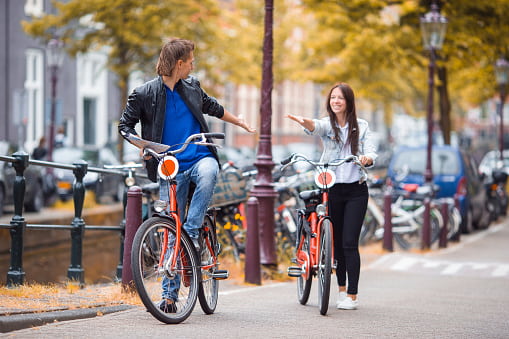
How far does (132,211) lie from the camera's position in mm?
7656

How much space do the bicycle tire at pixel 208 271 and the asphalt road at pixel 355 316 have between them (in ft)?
0.27

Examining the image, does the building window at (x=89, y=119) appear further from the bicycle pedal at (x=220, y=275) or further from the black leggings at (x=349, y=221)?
the bicycle pedal at (x=220, y=275)

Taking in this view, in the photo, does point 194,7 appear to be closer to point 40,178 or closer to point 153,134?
point 40,178

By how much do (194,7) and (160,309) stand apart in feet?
76.4

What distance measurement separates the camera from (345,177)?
776 cm

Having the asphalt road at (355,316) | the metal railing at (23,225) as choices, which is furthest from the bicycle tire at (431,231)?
the metal railing at (23,225)

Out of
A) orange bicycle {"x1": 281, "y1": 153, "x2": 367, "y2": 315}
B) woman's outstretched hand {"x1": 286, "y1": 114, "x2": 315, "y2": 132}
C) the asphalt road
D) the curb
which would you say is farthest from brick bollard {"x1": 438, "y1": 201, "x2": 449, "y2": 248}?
the curb

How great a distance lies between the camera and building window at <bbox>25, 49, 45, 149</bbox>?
3659cm

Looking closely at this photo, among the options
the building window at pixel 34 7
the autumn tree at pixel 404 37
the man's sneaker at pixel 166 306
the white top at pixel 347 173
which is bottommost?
the man's sneaker at pixel 166 306

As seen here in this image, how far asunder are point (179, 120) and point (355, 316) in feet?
6.25

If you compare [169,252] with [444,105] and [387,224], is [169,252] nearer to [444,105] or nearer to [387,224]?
[387,224]

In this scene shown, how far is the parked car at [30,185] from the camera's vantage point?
19.2m

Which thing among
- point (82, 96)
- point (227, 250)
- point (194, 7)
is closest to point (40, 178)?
point (194, 7)

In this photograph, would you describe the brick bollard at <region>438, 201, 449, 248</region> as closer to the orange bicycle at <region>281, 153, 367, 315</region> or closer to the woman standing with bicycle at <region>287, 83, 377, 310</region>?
the orange bicycle at <region>281, 153, 367, 315</region>
